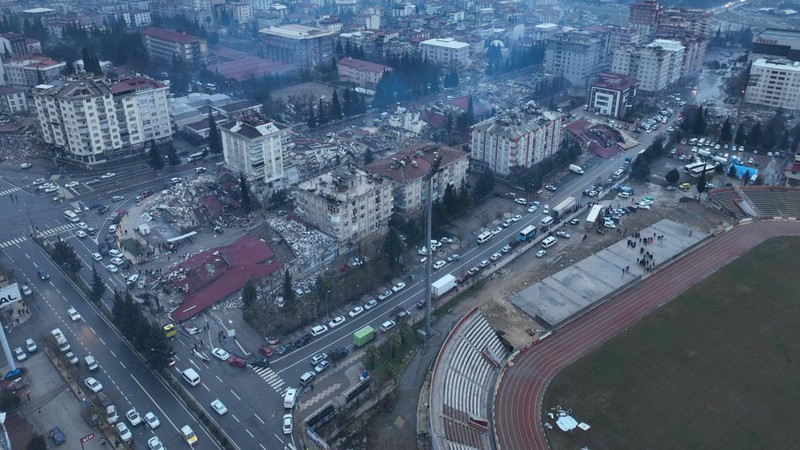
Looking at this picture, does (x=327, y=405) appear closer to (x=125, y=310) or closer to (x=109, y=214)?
(x=125, y=310)

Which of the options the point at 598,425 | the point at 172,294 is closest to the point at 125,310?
the point at 172,294

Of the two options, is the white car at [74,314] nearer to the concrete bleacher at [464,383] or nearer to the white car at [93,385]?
the white car at [93,385]

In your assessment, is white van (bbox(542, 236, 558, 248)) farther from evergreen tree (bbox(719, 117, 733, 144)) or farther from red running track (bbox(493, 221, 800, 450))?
evergreen tree (bbox(719, 117, 733, 144))

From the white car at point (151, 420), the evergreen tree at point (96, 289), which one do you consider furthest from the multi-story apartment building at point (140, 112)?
the white car at point (151, 420)

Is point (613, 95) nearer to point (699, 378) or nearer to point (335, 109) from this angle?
point (335, 109)

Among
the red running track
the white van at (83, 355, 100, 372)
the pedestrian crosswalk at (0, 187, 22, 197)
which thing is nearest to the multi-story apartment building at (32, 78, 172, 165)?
the pedestrian crosswalk at (0, 187, 22, 197)

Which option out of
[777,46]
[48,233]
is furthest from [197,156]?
[777,46]
